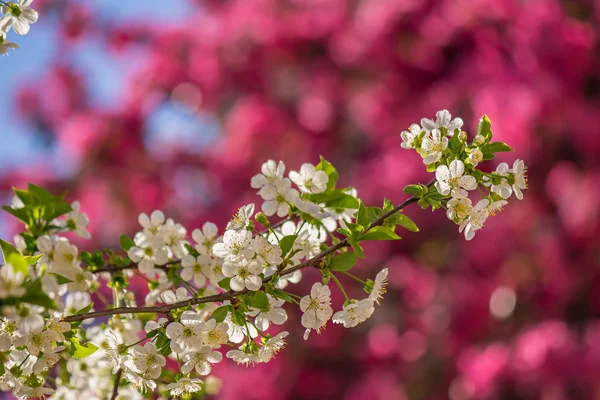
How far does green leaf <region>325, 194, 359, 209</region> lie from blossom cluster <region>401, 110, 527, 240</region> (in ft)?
0.25

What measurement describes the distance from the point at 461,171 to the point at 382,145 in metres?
1.91

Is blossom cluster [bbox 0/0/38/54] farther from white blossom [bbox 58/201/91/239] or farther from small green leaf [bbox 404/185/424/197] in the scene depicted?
small green leaf [bbox 404/185/424/197]

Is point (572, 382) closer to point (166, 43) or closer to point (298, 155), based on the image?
point (298, 155)

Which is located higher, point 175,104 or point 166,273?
point 166,273

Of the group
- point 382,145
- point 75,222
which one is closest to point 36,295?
point 75,222

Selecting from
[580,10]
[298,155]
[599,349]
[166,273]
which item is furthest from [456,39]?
[166,273]

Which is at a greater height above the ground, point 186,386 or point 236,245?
point 236,245

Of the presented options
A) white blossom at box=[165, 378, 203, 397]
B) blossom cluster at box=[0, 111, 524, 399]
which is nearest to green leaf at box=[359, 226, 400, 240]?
blossom cluster at box=[0, 111, 524, 399]

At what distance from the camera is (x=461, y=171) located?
0.53 m

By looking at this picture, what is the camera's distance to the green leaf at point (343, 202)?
0.62 metres

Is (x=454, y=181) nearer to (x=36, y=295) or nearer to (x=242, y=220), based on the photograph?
(x=242, y=220)

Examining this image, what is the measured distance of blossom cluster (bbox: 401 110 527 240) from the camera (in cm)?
53

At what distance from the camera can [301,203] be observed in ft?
1.90

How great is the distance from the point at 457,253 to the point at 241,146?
101 centimetres
